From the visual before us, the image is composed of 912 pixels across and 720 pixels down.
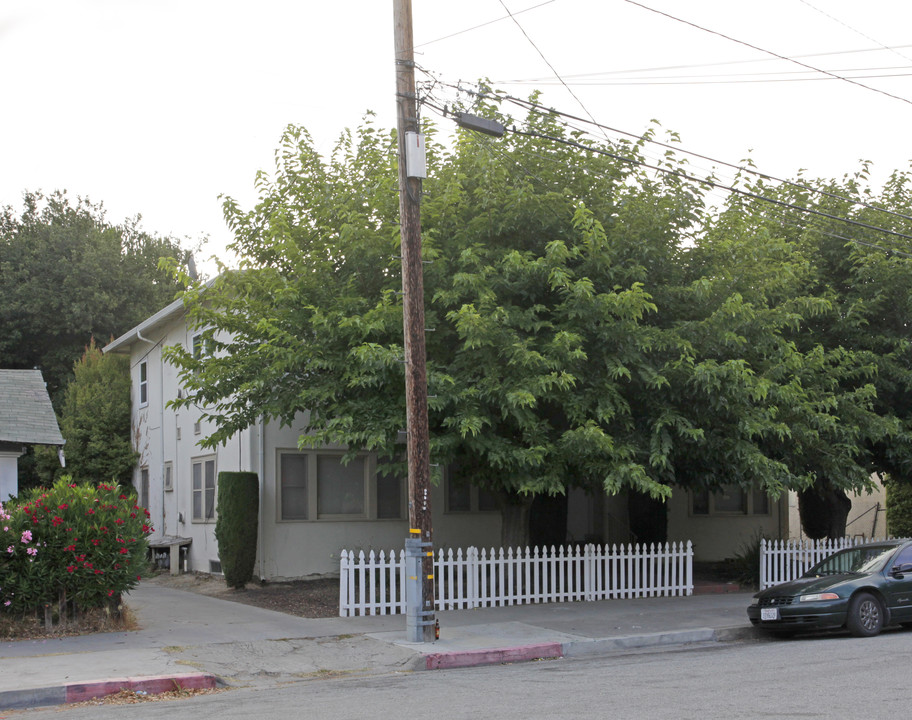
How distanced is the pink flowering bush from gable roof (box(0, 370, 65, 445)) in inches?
160

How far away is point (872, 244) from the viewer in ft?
61.9

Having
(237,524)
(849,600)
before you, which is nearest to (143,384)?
(237,524)

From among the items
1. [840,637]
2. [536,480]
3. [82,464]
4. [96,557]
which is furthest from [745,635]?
[82,464]

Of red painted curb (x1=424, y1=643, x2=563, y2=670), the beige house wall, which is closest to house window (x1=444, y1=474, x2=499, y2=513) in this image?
red painted curb (x1=424, y1=643, x2=563, y2=670)

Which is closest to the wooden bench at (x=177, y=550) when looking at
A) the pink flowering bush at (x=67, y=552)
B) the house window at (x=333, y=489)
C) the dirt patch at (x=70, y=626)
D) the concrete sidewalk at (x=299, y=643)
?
the house window at (x=333, y=489)

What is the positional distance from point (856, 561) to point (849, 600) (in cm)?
120

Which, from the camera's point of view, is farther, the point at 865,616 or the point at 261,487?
the point at 261,487

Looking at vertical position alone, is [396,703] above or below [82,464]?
below

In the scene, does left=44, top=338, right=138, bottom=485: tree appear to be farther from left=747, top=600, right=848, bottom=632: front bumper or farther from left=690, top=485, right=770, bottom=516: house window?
left=747, top=600, right=848, bottom=632: front bumper

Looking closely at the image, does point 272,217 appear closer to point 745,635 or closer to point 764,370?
point 764,370

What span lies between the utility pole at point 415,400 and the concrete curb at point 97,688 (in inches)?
117

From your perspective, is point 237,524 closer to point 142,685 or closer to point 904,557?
point 142,685

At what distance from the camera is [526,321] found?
13938 mm

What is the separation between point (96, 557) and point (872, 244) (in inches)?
591
